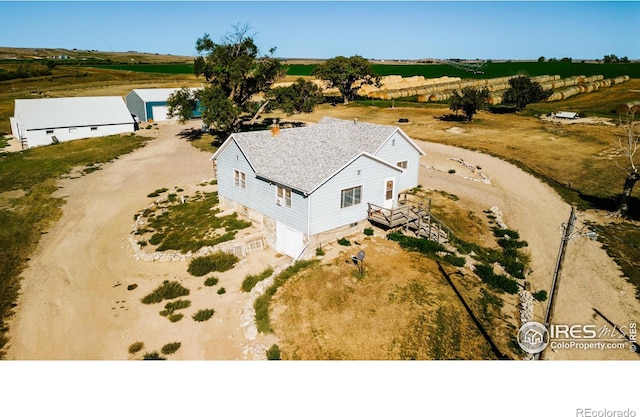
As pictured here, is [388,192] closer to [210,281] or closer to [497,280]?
[497,280]

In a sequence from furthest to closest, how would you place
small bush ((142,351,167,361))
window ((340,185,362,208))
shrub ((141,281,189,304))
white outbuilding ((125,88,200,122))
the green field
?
the green field < white outbuilding ((125,88,200,122)) < window ((340,185,362,208)) < shrub ((141,281,189,304)) < small bush ((142,351,167,361))

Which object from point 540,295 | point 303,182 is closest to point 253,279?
point 303,182

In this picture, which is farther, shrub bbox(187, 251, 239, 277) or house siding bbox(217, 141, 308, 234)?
house siding bbox(217, 141, 308, 234)

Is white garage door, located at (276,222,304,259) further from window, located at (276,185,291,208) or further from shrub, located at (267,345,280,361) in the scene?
shrub, located at (267,345,280,361)

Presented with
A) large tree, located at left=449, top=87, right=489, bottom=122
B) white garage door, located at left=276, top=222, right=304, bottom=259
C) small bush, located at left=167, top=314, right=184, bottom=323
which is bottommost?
small bush, located at left=167, top=314, right=184, bottom=323

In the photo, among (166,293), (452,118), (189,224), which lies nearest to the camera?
(166,293)

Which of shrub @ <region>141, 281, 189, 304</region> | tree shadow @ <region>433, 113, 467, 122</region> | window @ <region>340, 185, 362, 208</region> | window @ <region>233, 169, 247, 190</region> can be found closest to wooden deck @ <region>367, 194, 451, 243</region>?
window @ <region>340, 185, 362, 208</region>

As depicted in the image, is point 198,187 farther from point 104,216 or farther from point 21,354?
point 21,354
